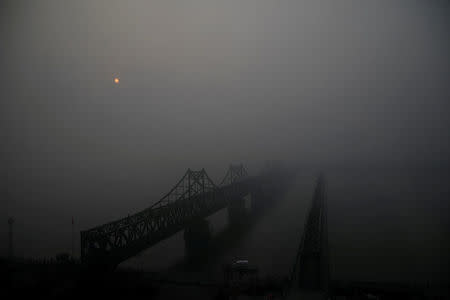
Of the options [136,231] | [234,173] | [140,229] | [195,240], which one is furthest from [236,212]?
[234,173]

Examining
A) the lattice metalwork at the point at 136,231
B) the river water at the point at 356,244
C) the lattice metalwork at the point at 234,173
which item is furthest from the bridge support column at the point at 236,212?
the lattice metalwork at the point at 234,173

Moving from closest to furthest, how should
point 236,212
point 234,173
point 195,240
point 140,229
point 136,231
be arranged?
point 136,231 → point 140,229 → point 195,240 → point 236,212 → point 234,173

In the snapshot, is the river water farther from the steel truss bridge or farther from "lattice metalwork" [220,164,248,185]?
"lattice metalwork" [220,164,248,185]

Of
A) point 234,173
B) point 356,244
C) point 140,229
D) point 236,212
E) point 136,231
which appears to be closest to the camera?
point 136,231

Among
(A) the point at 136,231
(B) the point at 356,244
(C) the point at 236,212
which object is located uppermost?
(A) the point at 136,231

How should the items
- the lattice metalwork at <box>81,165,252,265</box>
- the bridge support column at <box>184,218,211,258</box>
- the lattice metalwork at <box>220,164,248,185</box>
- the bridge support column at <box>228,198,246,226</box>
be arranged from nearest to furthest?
the lattice metalwork at <box>81,165,252,265</box> → the bridge support column at <box>184,218,211,258</box> → the bridge support column at <box>228,198,246,226</box> → the lattice metalwork at <box>220,164,248,185</box>

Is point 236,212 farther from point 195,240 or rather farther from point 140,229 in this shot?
point 140,229

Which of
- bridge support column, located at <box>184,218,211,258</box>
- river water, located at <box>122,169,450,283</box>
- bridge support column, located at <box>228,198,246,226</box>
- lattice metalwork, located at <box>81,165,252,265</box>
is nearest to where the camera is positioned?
lattice metalwork, located at <box>81,165,252,265</box>

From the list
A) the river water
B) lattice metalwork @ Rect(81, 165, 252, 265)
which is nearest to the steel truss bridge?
lattice metalwork @ Rect(81, 165, 252, 265)
